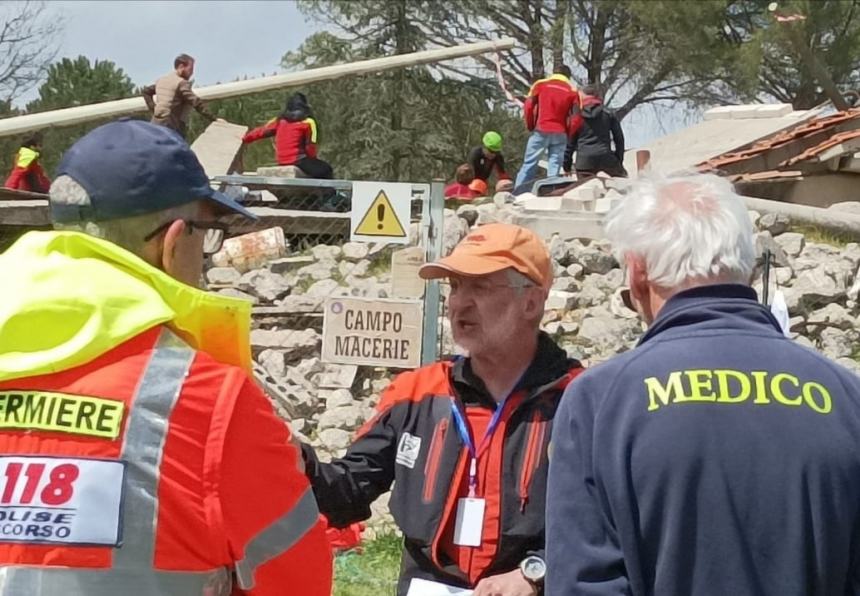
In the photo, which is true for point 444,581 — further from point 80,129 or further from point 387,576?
point 80,129

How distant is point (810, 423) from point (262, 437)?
3.28 ft

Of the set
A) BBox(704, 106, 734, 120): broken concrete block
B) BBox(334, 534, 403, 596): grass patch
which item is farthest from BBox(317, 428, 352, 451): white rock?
BBox(704, 106, 734, 120): broken concrete block

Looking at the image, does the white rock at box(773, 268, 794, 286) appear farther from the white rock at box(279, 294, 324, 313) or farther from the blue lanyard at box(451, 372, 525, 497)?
the blue lanyard at box(451, 372, 525, 497)

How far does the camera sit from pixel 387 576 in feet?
22.2

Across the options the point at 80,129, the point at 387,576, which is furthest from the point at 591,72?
the point at 387,576

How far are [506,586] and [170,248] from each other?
4.48ft

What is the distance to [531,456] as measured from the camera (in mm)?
3338

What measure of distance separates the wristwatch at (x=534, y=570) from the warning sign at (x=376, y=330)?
3.41 meters

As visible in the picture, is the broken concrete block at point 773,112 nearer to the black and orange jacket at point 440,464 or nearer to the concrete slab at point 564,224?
the concrete slab at point 564,224

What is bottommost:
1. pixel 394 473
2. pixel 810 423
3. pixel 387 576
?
pixel 387 576

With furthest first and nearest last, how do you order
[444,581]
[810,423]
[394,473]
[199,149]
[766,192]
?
[199,149], [766,192], [394,473], [444,581], [810,423]

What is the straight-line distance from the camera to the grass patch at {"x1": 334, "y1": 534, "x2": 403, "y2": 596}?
6.55 m

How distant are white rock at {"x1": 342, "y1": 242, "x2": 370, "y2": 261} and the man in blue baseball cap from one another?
33.3ft

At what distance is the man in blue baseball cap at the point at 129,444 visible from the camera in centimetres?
209
